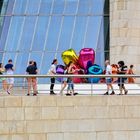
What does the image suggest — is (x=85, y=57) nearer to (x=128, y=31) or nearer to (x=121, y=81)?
(x=128, y=31)

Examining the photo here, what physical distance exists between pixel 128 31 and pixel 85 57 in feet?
7.98

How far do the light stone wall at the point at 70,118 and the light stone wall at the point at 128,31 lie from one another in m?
9.40

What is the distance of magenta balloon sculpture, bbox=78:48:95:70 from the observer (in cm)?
3385

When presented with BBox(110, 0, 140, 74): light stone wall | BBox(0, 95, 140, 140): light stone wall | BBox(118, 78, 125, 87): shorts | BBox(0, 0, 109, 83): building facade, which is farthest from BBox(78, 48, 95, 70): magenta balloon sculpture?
BBox(0, 95, 140, 140): light stone wall

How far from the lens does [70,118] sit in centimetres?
2558

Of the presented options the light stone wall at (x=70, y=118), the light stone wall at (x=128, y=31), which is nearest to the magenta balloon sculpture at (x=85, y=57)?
the light stone wall at (x=128, y=31)

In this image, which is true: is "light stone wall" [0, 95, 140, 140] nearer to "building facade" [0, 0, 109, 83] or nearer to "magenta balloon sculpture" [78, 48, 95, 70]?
"magenta balloon sculpture" [78, 48, 95, 70]

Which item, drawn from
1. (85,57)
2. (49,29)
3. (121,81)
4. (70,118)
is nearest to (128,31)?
(85,57)

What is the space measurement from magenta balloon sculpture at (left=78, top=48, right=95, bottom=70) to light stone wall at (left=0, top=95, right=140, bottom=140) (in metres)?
7.57

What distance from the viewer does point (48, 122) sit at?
25.5 meters

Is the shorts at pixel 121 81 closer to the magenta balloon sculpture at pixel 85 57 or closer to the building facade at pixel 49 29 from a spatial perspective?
the magenta balloon sculpture at pixel 85 57

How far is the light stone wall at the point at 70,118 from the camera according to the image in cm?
2539

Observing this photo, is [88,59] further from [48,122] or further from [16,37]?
[48,122]

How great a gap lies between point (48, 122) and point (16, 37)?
45.8 feet
